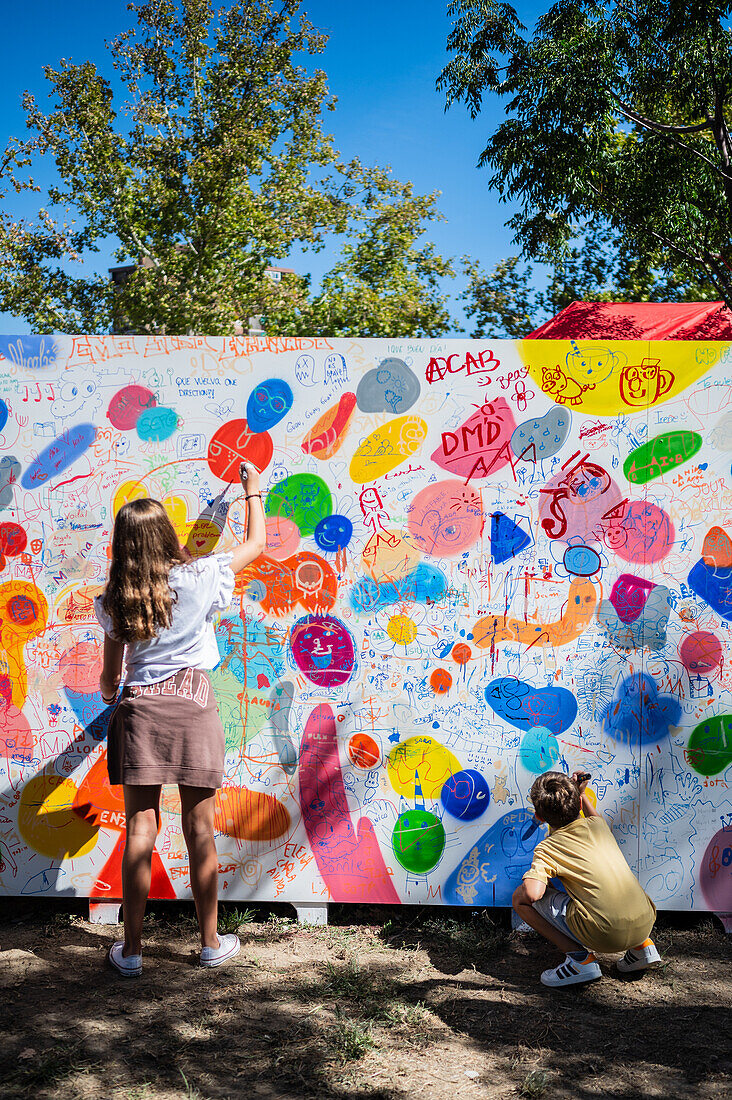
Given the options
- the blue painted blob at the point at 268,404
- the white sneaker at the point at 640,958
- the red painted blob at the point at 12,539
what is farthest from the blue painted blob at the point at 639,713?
the red painted blob at the point at 12,539

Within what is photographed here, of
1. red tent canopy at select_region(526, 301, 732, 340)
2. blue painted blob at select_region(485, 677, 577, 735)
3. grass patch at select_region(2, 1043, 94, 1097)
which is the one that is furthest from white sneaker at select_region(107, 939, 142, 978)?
red tent canopy at select_region(526, 301, 732, 340)

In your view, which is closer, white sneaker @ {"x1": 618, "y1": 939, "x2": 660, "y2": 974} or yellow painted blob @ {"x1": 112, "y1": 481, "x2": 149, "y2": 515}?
white sneaker @ {"x1": 618, "y1": 939, "x2": 660, "y2": 974}

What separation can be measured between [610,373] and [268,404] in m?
1.45

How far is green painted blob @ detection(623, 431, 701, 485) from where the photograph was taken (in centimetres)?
336

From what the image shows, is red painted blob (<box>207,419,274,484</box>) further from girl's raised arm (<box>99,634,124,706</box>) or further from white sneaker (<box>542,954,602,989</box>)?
white sneaker (<box>542,954,602,989</box>)

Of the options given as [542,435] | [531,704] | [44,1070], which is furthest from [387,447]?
[44,1070]

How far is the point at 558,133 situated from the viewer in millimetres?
9266

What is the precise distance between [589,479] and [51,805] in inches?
105

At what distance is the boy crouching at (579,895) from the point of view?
2.87 meters

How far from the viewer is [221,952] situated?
117 inches

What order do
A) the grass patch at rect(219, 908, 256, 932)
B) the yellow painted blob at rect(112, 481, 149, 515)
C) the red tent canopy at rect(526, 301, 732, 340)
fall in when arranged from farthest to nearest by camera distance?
1. the red tent canopy at rect(526, 301, 732, 340)
2. the yellow painted blob at rect(112, 481, 149, 515)
3. the grass patch at rect(219, 908, 256, 932)

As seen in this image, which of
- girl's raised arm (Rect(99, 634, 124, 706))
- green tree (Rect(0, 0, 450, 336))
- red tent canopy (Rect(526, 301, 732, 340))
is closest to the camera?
girl's raised arm (Rect(99, 634, 124, 706))

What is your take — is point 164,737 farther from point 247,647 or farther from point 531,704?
point 531,704

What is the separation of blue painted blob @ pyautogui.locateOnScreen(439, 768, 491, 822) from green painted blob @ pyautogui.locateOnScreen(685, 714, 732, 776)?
0.88 m
